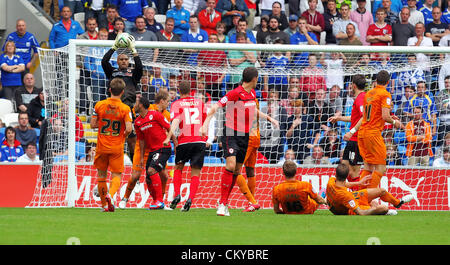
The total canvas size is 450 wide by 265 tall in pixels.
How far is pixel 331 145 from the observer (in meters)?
15.6

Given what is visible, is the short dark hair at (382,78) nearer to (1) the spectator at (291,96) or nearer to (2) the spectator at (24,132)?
(1) the spectator at (291,96)

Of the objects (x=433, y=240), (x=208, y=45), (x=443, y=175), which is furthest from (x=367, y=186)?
(x=433, y=240)

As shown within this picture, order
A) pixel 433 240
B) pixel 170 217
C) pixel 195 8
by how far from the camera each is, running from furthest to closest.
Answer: pixel 195 8 < pixel 170 217 < pixel 433 240

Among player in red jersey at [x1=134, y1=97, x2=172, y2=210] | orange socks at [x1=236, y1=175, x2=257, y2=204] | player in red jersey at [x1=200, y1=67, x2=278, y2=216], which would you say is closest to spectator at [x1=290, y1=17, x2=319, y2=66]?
player in red jersey at [x1=134, y1=97, x2=172, y2=210]

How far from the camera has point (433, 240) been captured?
7.65m

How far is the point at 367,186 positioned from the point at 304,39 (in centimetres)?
751

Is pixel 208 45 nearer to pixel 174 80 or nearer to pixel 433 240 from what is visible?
pixel 174 80

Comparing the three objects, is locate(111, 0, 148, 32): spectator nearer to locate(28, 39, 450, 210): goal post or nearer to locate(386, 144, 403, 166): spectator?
locate(28, 39, 450, 210): goal post

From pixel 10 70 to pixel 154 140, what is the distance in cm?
710

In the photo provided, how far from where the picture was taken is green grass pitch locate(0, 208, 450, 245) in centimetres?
737

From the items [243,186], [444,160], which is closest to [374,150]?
[243,186]

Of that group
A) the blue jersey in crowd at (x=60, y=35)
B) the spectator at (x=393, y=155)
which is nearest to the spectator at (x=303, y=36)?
the spectator at (x=393, y=155)

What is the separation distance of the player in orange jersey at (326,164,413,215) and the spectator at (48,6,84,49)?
9336 millimetres

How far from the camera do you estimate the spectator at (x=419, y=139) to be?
50.6 feet
